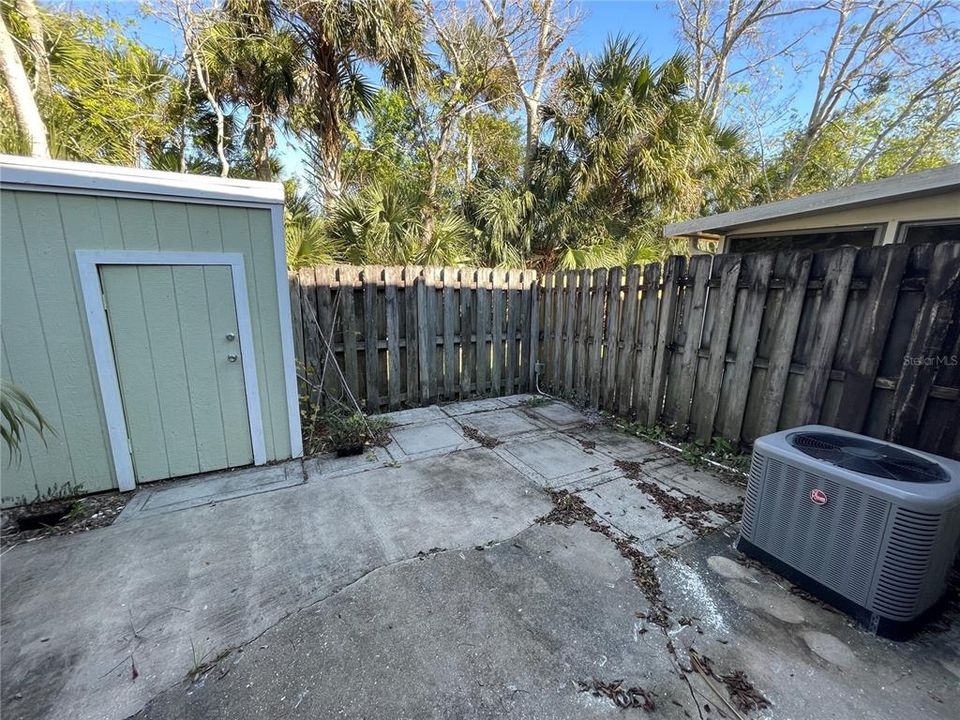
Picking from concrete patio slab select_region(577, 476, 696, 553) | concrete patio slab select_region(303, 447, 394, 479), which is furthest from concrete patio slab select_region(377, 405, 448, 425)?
concrete patio slab select_region(577, 476, 696, 553)

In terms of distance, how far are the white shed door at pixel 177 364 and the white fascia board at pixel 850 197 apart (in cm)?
586

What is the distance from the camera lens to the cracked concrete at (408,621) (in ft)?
4.68

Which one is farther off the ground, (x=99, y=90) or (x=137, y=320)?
(x=99, y=90)

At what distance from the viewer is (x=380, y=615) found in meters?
1.78

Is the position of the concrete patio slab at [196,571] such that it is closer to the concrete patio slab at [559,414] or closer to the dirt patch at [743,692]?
the dirt patch at [743,692]

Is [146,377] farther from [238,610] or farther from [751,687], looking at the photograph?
[751,687]

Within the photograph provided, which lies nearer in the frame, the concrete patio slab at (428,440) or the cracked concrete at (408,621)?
the cracked concrete at (408,621)

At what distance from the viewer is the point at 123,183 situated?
2465mm

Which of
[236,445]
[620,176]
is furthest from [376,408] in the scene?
[620,176]

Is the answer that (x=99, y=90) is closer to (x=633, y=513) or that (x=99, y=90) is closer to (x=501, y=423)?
(x=501, y=423)

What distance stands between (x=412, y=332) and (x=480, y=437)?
1.47 m

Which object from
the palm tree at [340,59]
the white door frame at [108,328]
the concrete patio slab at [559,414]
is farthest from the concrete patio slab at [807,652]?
the palm tree at [340,59]

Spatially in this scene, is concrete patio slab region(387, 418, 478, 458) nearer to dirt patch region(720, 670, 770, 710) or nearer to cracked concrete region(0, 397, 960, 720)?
cracked concrete region(0, 397, 960, 720)

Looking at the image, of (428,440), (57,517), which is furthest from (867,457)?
(57,517)
